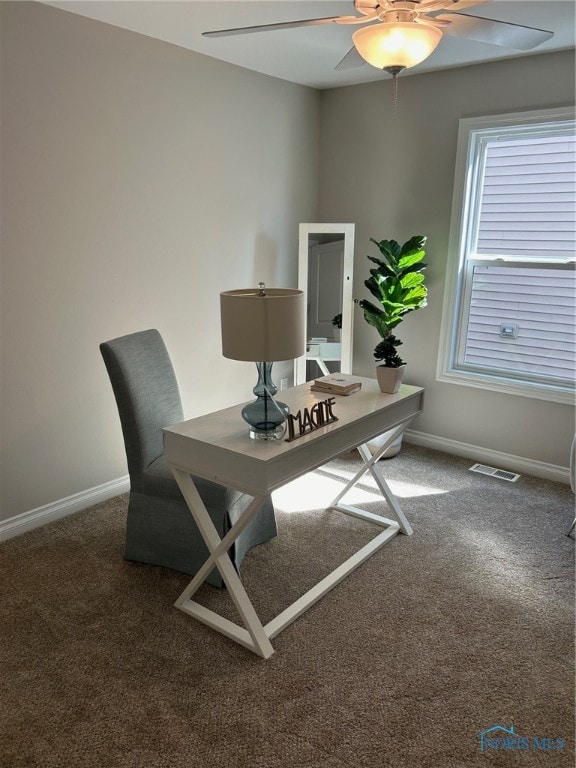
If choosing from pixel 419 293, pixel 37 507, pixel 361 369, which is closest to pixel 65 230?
pixel 37 507

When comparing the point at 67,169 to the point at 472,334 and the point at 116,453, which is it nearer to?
the point at 116,453

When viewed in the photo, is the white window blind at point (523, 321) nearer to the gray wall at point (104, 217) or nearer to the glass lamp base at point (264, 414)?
the gray wall at point (104, 217)

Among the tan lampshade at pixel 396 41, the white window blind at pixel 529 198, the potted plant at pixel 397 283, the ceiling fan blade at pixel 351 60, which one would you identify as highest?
the ceiling fan blade at pixel 351 60

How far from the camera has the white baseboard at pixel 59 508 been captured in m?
2.90

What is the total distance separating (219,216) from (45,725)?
112 inches

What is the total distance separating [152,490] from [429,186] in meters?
2.71

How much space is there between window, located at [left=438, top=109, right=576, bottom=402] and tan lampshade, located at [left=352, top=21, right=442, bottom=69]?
1924 mm

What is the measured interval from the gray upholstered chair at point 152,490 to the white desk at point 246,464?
0.68 feet

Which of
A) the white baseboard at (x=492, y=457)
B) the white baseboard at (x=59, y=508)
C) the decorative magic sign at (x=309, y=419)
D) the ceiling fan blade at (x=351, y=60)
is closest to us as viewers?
the decorative magic sign at (x=309, y=419)

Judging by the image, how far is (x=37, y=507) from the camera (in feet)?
9.87

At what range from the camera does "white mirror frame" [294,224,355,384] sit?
398 cm

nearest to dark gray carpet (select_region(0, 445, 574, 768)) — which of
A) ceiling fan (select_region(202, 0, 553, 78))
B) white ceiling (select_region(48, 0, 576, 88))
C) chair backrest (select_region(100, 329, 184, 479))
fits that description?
chair backrest (select_region(100, 329, 184, 479))

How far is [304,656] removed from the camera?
6.97 feet

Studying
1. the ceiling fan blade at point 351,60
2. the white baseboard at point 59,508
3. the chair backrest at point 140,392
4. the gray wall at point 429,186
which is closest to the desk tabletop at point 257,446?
the chair backrest at point 140,392
